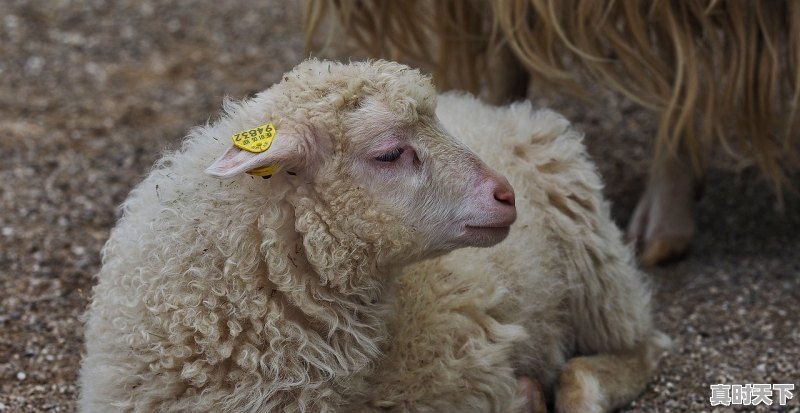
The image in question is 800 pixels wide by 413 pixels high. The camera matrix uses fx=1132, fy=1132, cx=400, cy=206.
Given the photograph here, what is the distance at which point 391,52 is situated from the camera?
4578mm

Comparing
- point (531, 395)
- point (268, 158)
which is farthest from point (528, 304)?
point (268, 158)

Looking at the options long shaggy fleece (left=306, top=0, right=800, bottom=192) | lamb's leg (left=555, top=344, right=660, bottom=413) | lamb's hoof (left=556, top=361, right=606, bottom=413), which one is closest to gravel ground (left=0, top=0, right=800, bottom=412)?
lamb's leg (left=555, top=344, right=660, bottom=413)

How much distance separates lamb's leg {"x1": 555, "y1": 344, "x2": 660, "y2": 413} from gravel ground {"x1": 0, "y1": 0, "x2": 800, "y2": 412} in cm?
6

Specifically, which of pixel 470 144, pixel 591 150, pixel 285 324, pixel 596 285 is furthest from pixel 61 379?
pixel 591 150

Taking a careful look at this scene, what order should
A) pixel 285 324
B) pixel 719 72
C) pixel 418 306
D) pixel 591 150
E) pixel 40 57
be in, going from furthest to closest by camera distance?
1. pixel 40 57
2. pixel 591 150
3. pixel 719 72
4. pixel 418 306
5. pixel 285 324

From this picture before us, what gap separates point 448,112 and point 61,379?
1.42 meters

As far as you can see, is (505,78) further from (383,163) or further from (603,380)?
(383,163)

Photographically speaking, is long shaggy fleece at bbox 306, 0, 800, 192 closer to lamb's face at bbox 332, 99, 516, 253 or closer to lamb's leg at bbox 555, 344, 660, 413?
lamb's leg at bbox 555, 344, 660, 413

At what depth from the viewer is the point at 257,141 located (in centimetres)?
240

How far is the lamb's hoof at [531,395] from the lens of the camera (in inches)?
124

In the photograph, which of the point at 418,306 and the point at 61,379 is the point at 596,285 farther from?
the point at 61,379

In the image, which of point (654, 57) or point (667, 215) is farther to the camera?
point (667, 215)

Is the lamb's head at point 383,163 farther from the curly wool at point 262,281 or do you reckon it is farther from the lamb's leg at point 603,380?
the lamb's leg at point 603,380

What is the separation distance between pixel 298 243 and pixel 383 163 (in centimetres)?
26
